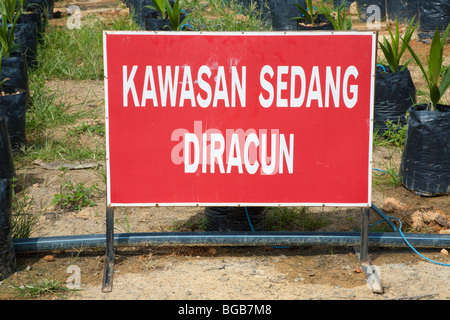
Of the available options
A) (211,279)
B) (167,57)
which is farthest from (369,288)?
(167,57)

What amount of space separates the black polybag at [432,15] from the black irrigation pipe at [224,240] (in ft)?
16.6

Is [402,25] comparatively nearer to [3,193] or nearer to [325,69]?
[325,69]

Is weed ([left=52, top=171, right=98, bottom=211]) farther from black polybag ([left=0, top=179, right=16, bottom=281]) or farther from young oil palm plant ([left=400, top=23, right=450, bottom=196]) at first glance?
young oil palm plant ([left=400, top=23, right=450, bottom=196])

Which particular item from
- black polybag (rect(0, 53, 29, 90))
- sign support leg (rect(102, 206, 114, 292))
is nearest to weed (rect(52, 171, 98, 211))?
sign support leg (rect(102, 206, 114, 292))

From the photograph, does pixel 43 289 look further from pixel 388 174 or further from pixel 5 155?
pixel 388 174

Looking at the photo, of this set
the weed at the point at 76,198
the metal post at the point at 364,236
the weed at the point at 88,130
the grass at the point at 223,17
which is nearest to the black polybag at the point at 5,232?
the weed at the point at 76,198

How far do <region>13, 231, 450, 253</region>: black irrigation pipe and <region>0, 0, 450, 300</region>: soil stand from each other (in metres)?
0.08

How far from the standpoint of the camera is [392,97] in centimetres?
510

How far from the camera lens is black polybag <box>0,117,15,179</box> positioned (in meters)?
3.88

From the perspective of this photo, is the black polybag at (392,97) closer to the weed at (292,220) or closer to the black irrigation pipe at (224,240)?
the weed at (292,220)

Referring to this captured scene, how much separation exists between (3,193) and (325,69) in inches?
66.5

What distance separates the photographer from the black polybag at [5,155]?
3.88m

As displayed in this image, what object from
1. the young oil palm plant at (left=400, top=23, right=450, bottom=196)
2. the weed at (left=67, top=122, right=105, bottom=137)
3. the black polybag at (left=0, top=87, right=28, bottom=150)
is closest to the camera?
the young oil palm plant at (left=400, top=23, right=450, bottom=196)

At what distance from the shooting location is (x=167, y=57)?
118 inches
